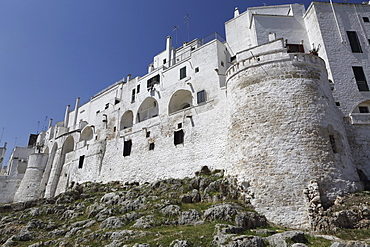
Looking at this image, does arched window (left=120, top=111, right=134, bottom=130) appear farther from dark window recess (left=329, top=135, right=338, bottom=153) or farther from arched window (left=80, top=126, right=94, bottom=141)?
dark window recess (left=329, top=135, right=338, bottom=153)

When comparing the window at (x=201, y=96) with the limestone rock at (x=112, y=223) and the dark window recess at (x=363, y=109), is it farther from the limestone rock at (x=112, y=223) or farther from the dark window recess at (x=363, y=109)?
the limestone rock at (x=112, y=223)

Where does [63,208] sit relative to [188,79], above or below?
below

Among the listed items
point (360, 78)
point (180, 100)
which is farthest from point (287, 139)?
point (180, 100)

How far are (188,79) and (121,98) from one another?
504 inches

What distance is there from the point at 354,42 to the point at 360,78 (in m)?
4.09

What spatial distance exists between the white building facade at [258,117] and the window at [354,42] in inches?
3.7

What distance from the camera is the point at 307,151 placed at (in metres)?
16.6

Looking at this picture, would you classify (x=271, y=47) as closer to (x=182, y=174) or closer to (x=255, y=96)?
(x=255, y=96)

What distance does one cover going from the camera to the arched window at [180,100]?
30.4m

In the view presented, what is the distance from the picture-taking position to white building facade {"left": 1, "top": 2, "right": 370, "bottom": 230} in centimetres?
1659

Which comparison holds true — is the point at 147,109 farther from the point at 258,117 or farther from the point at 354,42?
the point at 354,42

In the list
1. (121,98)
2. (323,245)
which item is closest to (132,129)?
Result: (121,98)

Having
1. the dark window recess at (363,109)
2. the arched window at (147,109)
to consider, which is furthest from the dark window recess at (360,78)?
the arched window at (147,109)

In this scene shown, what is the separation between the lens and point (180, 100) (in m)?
31.4
